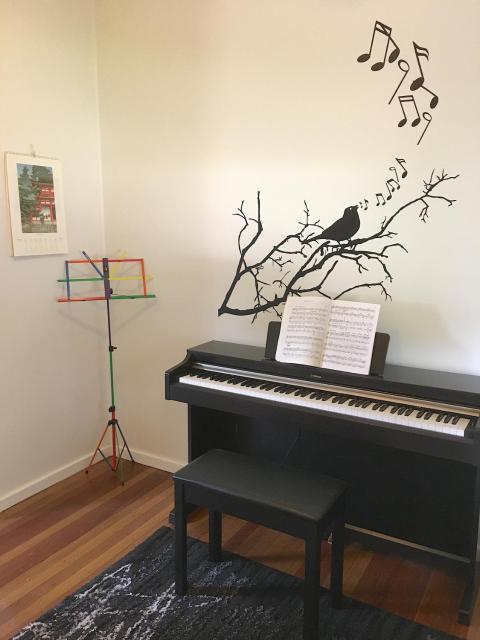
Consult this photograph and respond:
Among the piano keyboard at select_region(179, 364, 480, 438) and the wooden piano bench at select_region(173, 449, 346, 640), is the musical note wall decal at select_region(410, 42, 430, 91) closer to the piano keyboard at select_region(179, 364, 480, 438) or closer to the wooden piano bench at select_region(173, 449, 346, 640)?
the piano keyboard at select_region(179, 364, 480, 438)

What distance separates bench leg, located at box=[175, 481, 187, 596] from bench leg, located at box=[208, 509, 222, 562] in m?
0.21

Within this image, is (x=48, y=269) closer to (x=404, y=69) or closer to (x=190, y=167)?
(x=190, y=167)

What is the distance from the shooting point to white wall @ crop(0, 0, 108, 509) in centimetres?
261

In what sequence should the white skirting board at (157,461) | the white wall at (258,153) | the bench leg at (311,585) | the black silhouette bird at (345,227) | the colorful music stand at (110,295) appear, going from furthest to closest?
the white skirting board at (157,461), the colorful music stand at (110,295), the black silhouette bird at (345,227), the white wall at (258,153), the bench leg at (311,585)

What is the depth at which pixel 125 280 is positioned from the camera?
308 cm

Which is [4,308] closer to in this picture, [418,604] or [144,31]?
[144,31]

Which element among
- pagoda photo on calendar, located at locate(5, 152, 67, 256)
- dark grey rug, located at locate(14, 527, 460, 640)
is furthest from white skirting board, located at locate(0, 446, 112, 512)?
pagoda photo on calendar, located at locate(5, 152, 67, 256)

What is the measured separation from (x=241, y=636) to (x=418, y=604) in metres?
0.71

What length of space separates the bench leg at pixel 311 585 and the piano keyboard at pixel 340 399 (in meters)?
0.52

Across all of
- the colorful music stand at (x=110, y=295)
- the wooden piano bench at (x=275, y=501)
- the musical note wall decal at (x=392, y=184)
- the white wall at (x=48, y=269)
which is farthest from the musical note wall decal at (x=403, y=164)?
the white wall at (x=48, y=269)

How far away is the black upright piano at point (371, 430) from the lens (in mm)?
1984

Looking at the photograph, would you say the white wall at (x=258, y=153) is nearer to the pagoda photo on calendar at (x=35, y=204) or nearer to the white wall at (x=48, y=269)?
the white wall at (x=48, y=269)

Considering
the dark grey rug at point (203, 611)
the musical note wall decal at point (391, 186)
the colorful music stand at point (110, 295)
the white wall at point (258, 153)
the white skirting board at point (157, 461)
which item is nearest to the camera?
the dark grey rug at point (203, 611)

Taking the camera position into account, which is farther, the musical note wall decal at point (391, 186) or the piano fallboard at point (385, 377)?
the musical note wall decal at point (391, 186)
